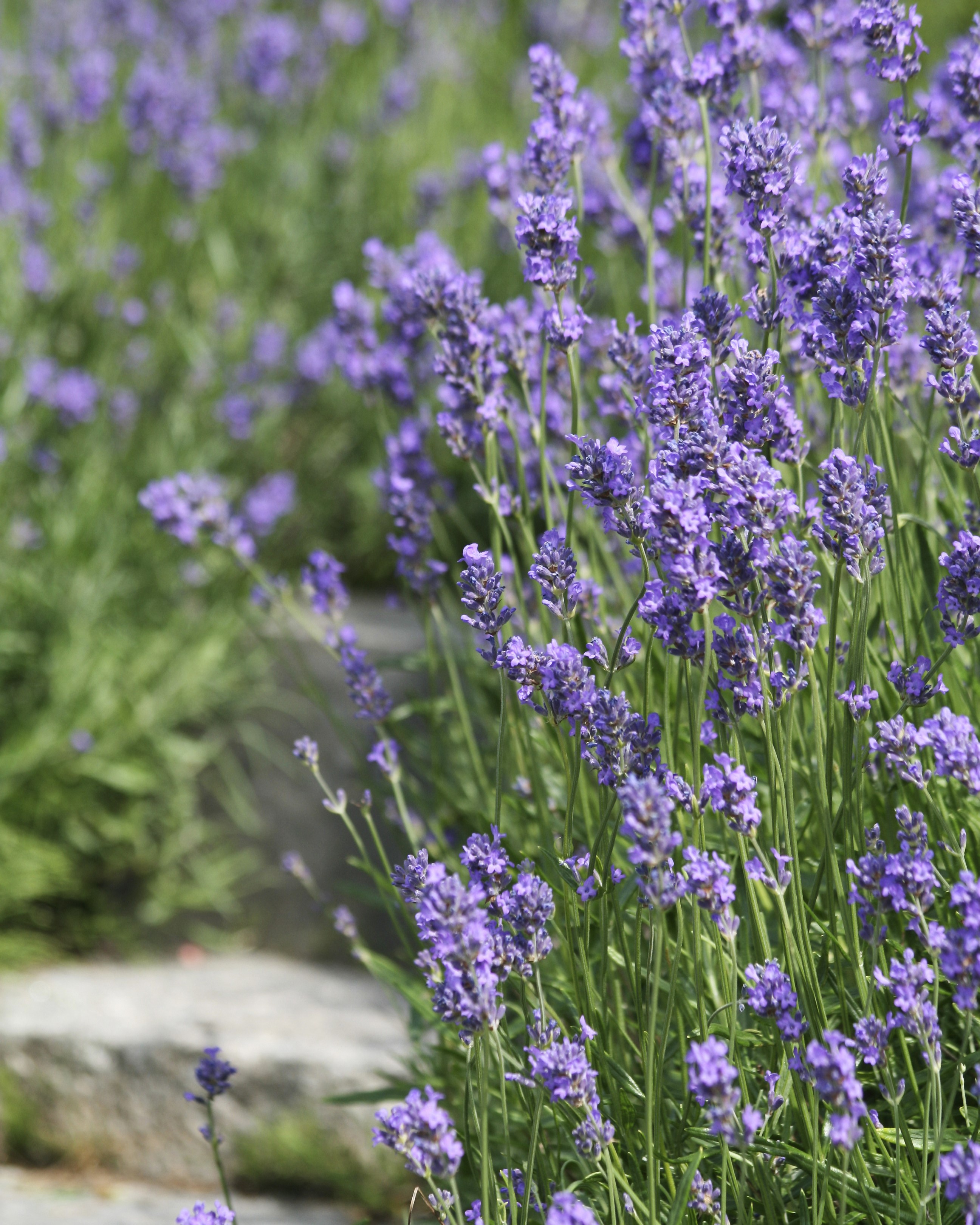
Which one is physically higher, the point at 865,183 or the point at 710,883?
the point at 865,183

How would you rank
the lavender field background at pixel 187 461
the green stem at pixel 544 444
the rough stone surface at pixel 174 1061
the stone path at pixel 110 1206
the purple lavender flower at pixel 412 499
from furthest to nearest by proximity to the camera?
1. the lavender field background at pixel 187 461
2. the rough stone surface at pixel 174 1061
3. the stone path at pixel 110 1206
4. the purple lavender flower at pixel 412 499
5. the green stem at pixel 544 444

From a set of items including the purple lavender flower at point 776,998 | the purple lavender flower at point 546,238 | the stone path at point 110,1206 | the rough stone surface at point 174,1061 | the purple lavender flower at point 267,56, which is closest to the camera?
the purple lavender flower at point 776,998

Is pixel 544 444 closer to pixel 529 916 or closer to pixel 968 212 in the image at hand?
pixel 968 212

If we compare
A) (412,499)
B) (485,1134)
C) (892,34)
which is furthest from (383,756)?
(892,34)

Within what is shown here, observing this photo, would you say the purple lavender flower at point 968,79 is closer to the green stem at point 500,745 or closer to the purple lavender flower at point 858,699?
the purple lavender flower at point 858,699

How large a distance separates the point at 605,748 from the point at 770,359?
454mm

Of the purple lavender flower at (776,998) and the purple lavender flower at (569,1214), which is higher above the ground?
the purple lavender flower at (776,998)

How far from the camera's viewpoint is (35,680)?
11.3 ft

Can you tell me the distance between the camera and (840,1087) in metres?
1.02

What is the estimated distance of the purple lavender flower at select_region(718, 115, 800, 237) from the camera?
53.5 inches

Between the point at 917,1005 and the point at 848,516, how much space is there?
0.48 metres

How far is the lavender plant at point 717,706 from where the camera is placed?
1.16 metres

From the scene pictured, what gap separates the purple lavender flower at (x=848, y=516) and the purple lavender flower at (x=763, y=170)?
348 mm

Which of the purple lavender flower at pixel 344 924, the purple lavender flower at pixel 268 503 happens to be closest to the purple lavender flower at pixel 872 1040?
the purple lavender flower at pixel 344 924
